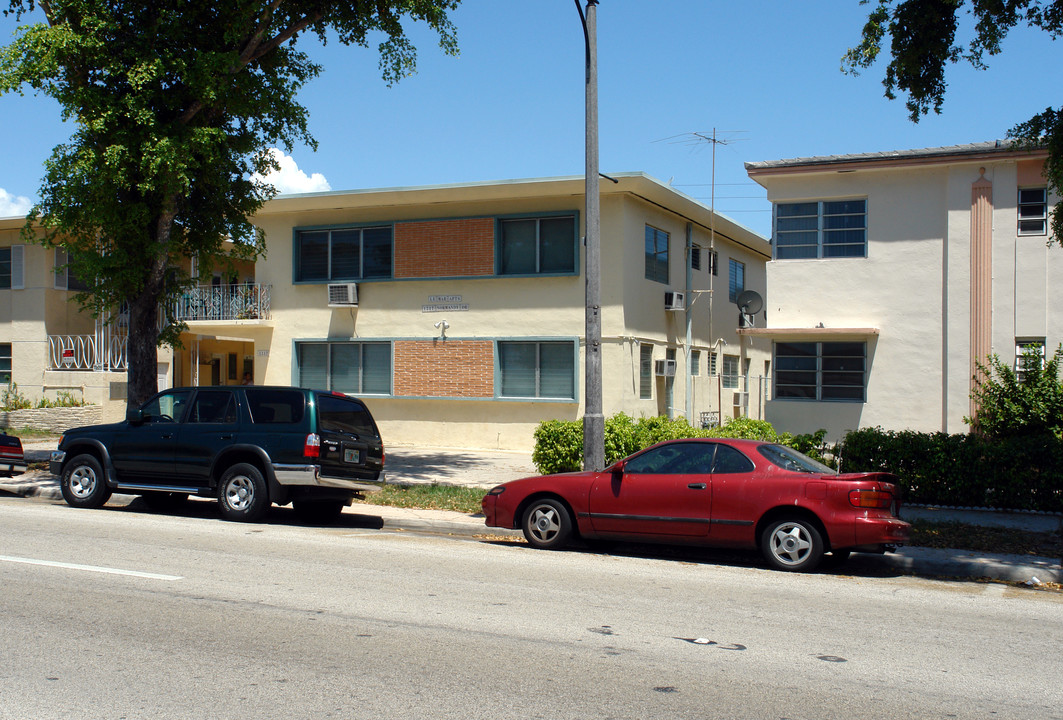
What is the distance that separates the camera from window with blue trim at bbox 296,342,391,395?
22.9m

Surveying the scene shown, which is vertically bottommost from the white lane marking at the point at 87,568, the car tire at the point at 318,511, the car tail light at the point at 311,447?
the car tire at the point at 318,511

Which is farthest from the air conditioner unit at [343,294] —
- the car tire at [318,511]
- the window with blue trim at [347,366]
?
the car tire at [318,511]

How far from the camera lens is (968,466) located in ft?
42.8

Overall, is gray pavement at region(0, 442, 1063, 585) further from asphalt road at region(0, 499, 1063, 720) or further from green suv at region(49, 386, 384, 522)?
green suv at region(49, 386, 384, 522)

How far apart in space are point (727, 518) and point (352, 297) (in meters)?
14.8

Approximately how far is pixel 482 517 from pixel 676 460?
147 inches

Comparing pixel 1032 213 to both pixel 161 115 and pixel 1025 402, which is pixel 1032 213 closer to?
pixel 1025 402

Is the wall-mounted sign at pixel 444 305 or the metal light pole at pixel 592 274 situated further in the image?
the wall-mounted sign at pixel 444 305

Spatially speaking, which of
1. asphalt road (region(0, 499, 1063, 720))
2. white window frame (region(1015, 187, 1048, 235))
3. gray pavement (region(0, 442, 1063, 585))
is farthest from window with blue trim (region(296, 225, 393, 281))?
white window frame (region(1015, 187, 1048, 235))

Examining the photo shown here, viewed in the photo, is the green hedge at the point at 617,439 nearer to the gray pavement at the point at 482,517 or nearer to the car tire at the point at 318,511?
the gray pavement at the point at 482,517

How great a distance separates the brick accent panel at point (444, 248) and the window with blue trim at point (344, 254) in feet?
1.56

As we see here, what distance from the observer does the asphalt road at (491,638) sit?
202 inches

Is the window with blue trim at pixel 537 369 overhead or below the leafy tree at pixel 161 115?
below

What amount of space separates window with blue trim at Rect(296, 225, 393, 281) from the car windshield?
14.4m
